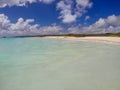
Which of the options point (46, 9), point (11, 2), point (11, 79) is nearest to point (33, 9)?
point (46, 9)

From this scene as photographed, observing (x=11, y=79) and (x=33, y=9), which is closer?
(x=11, y=79)

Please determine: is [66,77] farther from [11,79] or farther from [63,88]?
[11,79]

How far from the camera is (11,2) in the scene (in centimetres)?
452

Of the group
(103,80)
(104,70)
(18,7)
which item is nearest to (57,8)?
(18,7)

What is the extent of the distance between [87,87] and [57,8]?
3322 millimetres

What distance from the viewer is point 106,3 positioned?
216 inches

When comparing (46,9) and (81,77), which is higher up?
(46,9)

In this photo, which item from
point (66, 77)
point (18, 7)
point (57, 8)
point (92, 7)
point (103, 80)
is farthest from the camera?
point (92, 7)

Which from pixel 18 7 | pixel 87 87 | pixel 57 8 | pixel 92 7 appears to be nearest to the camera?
pixel 87 87

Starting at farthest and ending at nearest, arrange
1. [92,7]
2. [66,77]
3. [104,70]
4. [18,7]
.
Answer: [92,7], [18,7], [104,70], [66,77]

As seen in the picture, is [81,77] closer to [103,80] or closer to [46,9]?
[103,80]

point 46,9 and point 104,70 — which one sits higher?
point 46,9

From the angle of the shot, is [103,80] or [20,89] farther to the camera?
[103,80]

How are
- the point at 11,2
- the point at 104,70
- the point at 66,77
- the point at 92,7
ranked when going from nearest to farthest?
the point at 66,77
the point at 104,70
the point at 11,2
the point at 92,7
